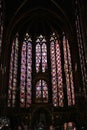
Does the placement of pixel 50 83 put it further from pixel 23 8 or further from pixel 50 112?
pixel 23 8

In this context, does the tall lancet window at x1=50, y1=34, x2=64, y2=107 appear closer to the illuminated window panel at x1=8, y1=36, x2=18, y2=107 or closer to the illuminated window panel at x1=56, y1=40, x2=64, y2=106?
the illuminated window panel at x1=56, y1=40, x2=64, y2=106

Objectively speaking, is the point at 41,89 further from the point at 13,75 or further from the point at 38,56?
the point at 38,56

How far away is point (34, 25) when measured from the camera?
2620 cm

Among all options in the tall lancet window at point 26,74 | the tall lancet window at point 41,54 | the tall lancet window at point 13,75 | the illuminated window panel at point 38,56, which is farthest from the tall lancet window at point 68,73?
the tall lancet window at point 13,75

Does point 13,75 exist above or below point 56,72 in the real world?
below

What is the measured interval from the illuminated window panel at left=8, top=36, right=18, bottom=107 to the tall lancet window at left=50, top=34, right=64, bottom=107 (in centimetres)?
392

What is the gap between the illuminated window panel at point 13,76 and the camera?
2136cm

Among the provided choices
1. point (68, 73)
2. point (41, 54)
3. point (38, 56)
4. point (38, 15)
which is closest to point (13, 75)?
point (38, 56)

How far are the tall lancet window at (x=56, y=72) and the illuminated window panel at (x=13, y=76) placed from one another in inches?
154

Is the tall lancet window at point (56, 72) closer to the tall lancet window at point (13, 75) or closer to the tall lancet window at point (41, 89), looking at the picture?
the tall lancet window at point (41, 89)

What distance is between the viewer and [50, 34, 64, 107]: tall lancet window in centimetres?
2203

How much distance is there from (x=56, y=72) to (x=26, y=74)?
3.18m

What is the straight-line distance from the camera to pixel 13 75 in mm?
22734

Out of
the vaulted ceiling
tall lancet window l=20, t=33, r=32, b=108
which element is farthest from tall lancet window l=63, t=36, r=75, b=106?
tall lancet window l=20, t=33, r=32, b=108
